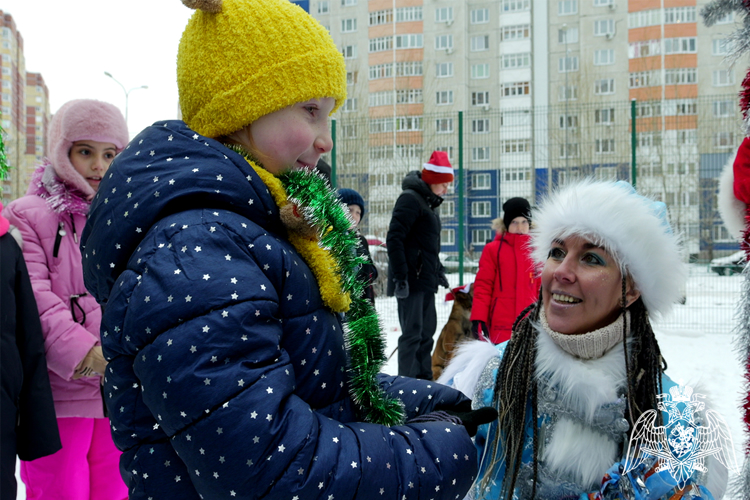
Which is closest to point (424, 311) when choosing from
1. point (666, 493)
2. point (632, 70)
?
point (666, 493)

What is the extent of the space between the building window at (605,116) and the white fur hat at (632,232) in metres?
7.55

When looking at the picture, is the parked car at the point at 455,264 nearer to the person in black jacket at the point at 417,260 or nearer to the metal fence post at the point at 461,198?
the metal fence post at the point at 461,198

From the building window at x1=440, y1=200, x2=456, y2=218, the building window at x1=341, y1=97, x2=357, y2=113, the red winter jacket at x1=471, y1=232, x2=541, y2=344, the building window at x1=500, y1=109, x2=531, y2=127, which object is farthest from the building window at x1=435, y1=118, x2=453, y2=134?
the red winter jacket at x1=471, y1=232, x2=541, y2=344

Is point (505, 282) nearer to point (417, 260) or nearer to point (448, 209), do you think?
point (417, 260)

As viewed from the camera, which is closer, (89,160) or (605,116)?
(89,160)

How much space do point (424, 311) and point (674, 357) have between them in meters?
3.21

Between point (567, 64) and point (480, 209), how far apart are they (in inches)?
1103

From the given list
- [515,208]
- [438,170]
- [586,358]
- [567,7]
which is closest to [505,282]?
[515,208]

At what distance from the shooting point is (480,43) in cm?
3600

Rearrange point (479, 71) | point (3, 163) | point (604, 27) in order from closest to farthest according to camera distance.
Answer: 1. point (3, 163)
2. point (604, 27)
3. point (479, 71)

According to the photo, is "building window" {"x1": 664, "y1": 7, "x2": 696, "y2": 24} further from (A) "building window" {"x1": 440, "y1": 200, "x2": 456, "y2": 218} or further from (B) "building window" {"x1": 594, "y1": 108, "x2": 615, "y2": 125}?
(A) "building window" {"x1": 440, "y1": 200, "x2": 456, "y2": 218}

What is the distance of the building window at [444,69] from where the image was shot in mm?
34500

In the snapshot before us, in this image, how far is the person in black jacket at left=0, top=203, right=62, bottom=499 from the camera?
208cm

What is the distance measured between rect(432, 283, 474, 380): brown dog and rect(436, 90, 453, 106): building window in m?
29.7
